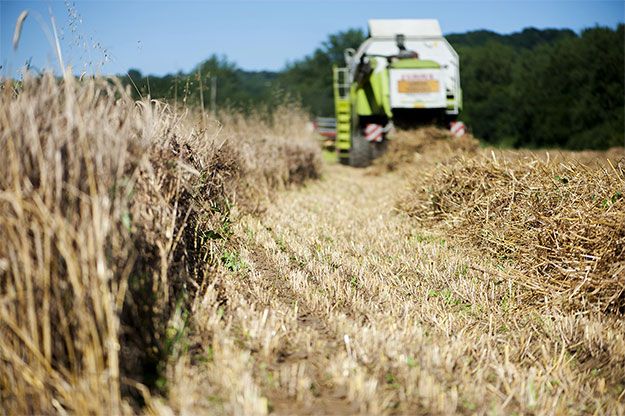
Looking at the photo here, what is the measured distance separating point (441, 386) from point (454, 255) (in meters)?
2.47

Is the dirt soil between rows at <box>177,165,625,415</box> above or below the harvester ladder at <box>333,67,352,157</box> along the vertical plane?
below

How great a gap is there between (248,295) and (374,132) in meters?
9.84

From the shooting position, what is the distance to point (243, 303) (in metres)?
3.08

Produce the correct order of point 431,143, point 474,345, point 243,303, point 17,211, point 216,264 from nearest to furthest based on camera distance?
1. point 17,211
2. point 474,345
3. point 243,303
4. point 216,264
5. point 431,143

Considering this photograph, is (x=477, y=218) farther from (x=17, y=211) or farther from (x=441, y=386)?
(x=17, y=211)

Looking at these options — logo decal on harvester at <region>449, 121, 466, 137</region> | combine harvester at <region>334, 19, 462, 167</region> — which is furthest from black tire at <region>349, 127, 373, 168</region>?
logo decal on harvester at <region>449, 121, 466, 137</region>

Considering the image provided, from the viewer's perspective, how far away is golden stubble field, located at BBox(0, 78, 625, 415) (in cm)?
196

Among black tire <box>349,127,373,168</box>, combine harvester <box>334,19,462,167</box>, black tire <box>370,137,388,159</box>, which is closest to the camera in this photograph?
combine harvester <box>334,19,462,167</box>

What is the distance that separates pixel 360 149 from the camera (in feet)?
45.3

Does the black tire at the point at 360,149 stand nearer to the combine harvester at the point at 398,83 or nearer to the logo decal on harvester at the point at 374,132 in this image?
the combine harvester at the point at 398,83

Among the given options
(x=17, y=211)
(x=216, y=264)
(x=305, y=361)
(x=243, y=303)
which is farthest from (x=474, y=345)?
(x=17, y=211)

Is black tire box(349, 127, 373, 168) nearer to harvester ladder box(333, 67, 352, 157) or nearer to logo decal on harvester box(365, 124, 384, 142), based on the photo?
logo decal on harvester box(365, 124, 384, 142)

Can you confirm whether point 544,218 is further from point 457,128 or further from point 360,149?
point 360,149

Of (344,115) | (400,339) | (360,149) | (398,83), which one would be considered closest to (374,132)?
(360,149)
